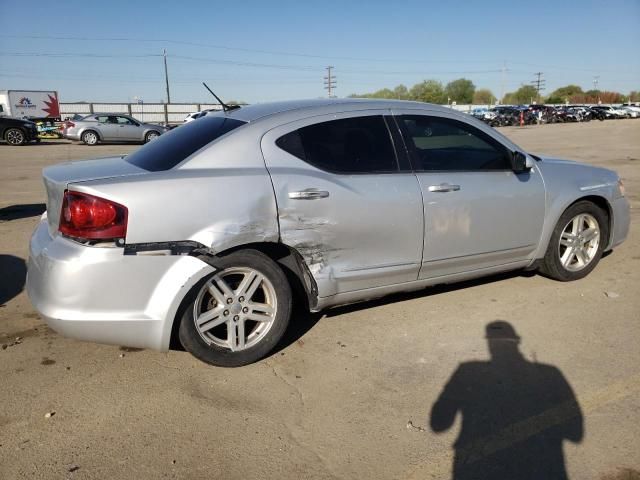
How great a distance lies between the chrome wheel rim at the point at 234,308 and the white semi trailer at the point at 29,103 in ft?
133

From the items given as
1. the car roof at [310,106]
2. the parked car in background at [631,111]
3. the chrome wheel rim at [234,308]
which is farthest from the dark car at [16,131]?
the parked car in background at [631,111]

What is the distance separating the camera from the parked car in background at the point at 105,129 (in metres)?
24.8

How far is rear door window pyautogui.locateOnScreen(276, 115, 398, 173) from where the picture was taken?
3.57 metres

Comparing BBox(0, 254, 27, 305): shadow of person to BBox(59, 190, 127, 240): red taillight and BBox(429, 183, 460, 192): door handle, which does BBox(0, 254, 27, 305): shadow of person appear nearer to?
BBox(59, 190, 127, 240): red taillight

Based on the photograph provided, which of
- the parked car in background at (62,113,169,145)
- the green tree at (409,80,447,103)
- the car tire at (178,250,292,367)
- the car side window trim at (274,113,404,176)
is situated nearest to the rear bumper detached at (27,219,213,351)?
the car tire at (178,250,292,367)

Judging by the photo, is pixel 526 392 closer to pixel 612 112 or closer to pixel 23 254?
pixel 23 254

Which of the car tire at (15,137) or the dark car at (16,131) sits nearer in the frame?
the dark car at (16,131)

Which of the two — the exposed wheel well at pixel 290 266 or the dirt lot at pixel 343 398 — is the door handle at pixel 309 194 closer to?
the exposed wheel well at pixel 290 266

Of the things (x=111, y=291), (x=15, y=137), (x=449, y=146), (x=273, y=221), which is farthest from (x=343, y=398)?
(x=15, y=137)

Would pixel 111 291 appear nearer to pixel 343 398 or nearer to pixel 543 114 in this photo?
Answer: pixel 343 398

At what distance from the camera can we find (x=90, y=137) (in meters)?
25.0

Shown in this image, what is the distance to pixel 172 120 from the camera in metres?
45.0

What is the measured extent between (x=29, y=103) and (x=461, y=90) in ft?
332

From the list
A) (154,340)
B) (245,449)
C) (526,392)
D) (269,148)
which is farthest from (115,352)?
(526,392)
